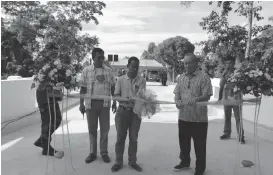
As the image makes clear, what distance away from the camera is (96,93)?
5.46 metres

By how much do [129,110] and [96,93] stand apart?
0.78 meters

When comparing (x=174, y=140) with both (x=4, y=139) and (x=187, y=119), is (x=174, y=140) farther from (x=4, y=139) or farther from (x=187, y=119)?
(x=4, y=139)

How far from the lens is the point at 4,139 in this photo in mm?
7328

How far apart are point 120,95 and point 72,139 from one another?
8.95 ft

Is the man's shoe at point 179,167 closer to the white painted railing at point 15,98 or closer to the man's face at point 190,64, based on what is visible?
the man's face at point 190,64

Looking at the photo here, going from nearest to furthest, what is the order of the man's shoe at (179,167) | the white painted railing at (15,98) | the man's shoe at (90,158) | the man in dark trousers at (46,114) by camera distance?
the man's shoe at (179,167) < the man's shoe at (90,158) < the man in dark trousers at (46,114) < the white painted railing at (15,98)

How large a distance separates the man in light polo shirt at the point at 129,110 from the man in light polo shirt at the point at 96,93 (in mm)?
485

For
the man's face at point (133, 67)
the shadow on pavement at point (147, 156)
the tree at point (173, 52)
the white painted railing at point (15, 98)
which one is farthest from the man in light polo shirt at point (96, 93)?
the tree at point (173, 52)

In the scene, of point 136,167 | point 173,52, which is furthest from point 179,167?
point 173,52

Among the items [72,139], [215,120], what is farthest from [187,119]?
[215,120]

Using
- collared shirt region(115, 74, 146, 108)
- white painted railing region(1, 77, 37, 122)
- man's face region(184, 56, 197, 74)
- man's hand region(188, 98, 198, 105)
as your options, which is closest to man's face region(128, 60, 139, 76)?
collared shirt region(115, 74, 146, 108)

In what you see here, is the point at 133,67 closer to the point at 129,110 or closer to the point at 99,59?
the point at 129,110

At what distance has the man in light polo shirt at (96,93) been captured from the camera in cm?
546

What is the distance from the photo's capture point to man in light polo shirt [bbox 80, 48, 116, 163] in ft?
17.9
